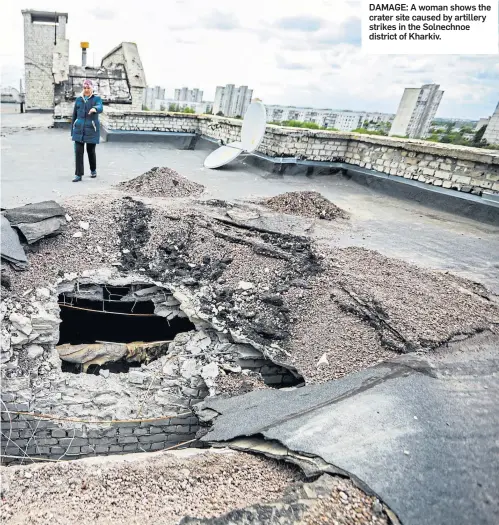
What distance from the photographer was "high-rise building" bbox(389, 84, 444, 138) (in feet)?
29.5

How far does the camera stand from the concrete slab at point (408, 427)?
1.89 meters

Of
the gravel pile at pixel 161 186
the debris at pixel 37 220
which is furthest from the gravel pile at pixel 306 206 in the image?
the debris at pixel 37 220

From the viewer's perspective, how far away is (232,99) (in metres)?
14.9

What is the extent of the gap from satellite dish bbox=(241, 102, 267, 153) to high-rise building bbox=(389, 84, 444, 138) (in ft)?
11.9

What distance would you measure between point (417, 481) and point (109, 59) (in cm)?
1753

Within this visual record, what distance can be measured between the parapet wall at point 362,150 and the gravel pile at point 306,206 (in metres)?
2.27

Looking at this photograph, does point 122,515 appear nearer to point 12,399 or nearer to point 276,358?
point 276,358

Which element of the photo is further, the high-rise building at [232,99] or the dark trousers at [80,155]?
the high-rise building at [232,99]

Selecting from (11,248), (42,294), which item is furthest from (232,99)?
(42,294)

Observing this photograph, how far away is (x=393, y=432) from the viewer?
2.24 meters

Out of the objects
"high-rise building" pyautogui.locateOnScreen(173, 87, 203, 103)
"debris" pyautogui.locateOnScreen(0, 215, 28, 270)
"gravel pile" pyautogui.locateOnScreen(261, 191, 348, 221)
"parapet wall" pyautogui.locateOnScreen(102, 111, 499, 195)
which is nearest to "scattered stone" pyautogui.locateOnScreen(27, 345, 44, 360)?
"debris" pyautogui.locateOnScreen(0, 215, 28, 270)

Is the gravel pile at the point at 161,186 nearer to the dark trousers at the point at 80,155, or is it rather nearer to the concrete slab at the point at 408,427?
the dark trousers at the point at 80,155

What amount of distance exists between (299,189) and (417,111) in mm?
4040

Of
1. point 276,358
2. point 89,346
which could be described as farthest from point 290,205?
point 89,346
